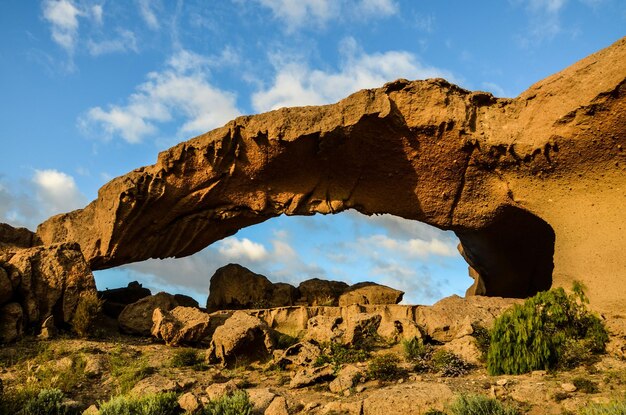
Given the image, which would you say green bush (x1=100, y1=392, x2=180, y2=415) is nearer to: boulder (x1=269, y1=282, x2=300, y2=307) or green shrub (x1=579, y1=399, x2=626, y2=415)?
green shrub (x1=579, y1=399, x2=626, y2=415)

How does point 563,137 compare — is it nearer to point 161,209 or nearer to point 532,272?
point 532,272

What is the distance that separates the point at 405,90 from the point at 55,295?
11190mm

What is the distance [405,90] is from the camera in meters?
15.8

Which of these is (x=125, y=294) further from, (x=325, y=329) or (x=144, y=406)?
(x=144, y=406)

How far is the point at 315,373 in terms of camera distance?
39.0 ft

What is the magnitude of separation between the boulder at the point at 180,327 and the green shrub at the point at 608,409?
9.64m

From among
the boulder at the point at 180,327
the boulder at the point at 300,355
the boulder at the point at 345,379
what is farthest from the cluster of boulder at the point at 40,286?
the boulder at the point at 345,379

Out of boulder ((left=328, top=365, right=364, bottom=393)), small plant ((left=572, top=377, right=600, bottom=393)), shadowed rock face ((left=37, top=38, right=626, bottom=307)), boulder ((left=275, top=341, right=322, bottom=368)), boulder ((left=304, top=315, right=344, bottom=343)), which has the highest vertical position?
shadowed rock face ((left=37, top=38, right=626, bottom=307))

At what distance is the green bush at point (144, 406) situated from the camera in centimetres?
953

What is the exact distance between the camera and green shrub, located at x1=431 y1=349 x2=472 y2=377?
11.6 meters

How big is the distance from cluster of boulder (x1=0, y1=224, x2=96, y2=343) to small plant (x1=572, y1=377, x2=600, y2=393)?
12.4 metres

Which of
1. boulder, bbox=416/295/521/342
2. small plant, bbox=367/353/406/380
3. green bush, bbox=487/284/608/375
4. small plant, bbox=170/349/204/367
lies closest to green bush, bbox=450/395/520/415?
green bush, bbox=487/284/608/375

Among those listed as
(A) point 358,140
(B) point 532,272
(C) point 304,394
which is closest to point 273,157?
(A) point 358,140

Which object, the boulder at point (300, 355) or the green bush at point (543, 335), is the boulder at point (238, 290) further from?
the green bush at point (543, 335)
